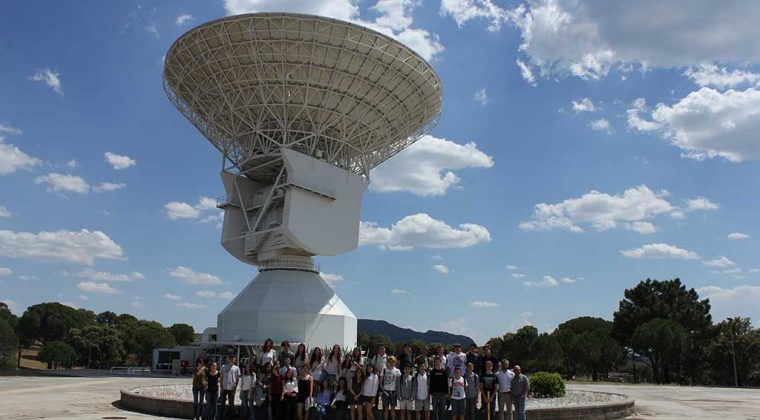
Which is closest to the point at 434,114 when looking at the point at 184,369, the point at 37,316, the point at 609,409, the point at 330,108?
the point at 330,108

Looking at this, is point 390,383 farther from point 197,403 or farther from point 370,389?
point 197,403

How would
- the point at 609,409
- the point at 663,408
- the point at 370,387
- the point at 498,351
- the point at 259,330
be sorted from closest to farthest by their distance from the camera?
1. the point at 370,387
2. the point at 609,409
3. the point at 663,408
4. the point at 259,330
5. the point at 498,351

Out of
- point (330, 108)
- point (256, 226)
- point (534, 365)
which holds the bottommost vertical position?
point (534, 365)

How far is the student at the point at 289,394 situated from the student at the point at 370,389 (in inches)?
56.8

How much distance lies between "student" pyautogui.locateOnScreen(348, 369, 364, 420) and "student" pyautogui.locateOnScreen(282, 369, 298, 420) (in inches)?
45.5

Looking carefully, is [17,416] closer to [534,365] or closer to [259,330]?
[259,330]

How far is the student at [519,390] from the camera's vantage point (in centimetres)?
1366

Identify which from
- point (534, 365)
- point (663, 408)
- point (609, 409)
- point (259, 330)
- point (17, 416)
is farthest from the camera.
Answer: point (534, 365)

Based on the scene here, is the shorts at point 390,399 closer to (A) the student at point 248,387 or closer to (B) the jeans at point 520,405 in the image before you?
(B) the jeans at point 520,405

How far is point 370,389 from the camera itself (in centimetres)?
1340

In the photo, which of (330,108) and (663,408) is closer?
(663,408)

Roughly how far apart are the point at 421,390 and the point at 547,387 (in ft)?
31.3

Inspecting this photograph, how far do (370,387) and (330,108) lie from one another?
27.9 metres

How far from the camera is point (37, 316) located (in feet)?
274
